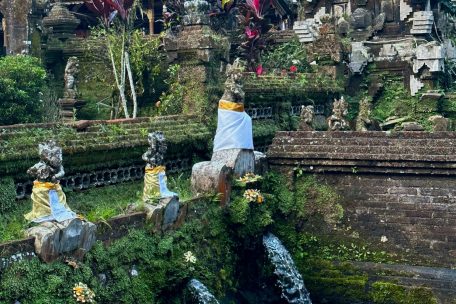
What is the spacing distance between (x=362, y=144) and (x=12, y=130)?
6.55m

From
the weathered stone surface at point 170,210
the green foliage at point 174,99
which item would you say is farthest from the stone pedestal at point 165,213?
the green foliage at point 174,99

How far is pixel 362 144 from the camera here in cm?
1639

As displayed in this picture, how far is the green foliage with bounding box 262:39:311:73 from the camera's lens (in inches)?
972

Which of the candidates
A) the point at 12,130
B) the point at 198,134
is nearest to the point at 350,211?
the point at 198,134

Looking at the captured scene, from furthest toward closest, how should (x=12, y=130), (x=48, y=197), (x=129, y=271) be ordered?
(x=12, y=130) → (x=129, y=271) → (x=48, y=197)

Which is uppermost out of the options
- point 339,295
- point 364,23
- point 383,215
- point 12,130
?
point 364,23

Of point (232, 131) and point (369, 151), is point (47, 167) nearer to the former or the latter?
point (232, 131)

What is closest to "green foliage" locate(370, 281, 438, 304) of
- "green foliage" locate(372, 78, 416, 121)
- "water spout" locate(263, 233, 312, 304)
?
"water spout" locate(263, 233, 312, 304)

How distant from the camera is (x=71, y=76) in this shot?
20.4 meters

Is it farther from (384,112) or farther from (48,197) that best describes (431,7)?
(48,197)

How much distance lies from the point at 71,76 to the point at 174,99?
3.41 meters

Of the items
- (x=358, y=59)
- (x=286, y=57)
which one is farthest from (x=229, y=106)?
(x=286, y=57)

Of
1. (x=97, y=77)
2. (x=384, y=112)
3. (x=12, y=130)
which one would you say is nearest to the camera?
(x=12, y=130)

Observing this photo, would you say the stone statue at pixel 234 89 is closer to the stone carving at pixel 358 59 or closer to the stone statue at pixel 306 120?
the stone statue at pixel 306 120
